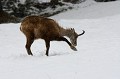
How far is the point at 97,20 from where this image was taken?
21219mm

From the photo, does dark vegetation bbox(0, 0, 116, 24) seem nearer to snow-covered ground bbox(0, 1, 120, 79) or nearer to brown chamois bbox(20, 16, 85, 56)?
snow-covered ground bbox(0, 1, 120, 79)

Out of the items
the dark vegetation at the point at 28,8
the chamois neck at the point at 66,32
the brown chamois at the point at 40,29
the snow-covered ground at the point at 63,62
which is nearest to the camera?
the snow-covered ground at the point at 63,62

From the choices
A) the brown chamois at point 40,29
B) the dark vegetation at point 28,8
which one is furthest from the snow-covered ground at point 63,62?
the dark vegetation at point 28,8

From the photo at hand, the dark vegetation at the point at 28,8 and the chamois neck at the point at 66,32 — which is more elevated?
the chamois neck at the point at 66,32

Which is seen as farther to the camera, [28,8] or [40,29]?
[28,8]

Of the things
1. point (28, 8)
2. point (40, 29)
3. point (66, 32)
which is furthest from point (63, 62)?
point (28, 8)

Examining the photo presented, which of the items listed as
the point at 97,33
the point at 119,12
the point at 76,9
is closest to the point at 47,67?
the point at 97,33

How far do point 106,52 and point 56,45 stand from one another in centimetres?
504

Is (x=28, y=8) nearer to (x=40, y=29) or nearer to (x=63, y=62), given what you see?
(x=40, y=29)

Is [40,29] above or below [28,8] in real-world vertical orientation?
above

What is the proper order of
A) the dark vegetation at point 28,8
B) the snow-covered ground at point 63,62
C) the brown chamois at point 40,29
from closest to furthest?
the snow-covered ground at point 63,62
the brown chamois at point 40,29
the dark vegetation at point 28,8

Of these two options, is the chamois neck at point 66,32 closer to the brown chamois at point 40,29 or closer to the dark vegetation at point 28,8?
the brown chamois at point 40,29

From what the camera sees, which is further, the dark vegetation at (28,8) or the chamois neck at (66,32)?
the dark vegetation at (28,8)

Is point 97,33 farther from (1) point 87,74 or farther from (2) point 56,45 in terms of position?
(1) point 87,74
